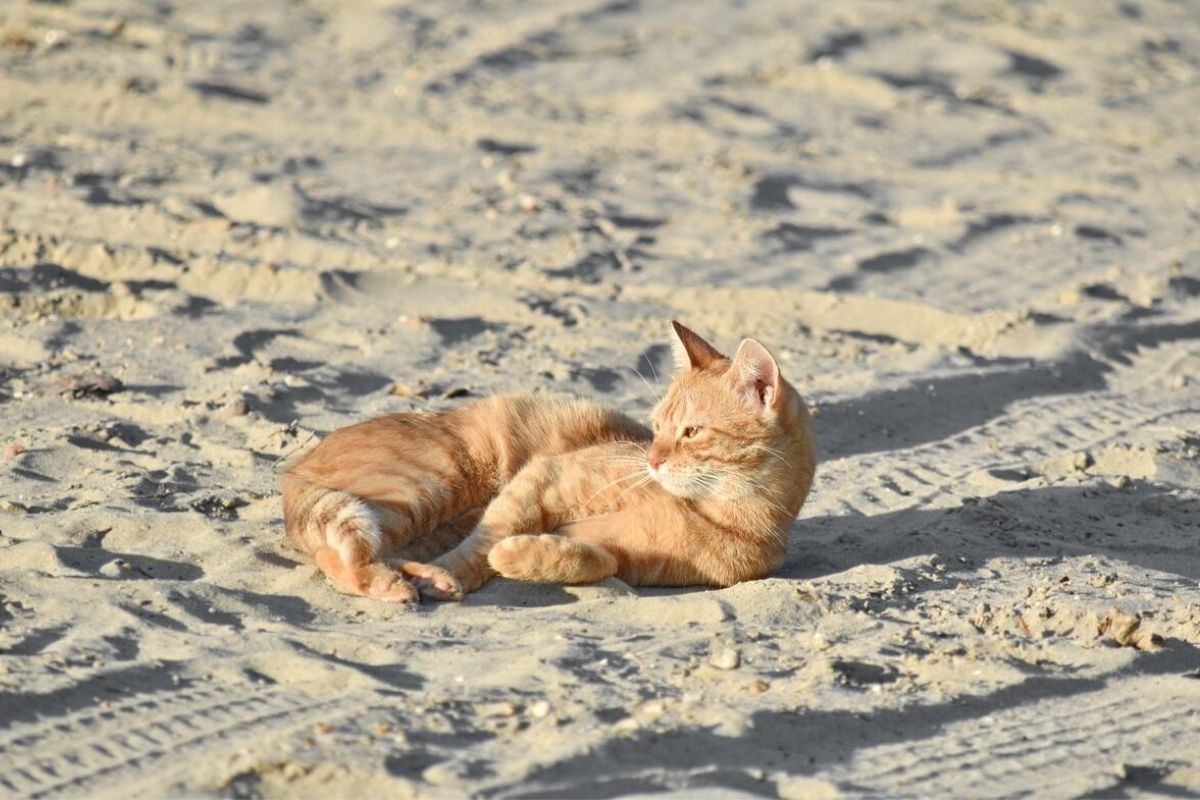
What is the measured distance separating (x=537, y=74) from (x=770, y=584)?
7.75 metres

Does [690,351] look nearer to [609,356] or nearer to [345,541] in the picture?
[345,541]

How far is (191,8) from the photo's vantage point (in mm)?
12766

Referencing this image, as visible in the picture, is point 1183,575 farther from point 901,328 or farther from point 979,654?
point 901,328

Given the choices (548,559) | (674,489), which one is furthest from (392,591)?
(674,489)

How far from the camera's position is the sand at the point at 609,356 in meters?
4.19

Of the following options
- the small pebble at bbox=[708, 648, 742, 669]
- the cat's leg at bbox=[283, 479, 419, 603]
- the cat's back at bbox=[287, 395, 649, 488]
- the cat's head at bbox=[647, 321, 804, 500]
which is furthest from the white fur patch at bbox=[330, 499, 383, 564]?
the small pebble at bbox=[708, 648, 742, 669]

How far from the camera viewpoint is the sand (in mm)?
4191

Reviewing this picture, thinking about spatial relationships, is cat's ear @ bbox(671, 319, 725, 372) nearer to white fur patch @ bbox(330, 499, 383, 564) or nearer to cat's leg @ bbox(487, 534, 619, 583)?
cat's leg @ bbox(487, 534, 619, 583)

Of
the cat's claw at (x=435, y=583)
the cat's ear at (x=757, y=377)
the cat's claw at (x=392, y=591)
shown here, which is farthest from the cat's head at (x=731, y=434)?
the cat's claw at (x=392, y=591)

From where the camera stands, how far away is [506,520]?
540 cm

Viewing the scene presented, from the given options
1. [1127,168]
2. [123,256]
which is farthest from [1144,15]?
[123,256]

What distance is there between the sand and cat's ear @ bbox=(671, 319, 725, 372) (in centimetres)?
76

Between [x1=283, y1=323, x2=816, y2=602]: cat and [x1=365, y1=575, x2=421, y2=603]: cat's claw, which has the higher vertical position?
[x1=283, y1=323, x2=816, y2=602]: cat

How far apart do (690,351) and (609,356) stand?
6.51ft
